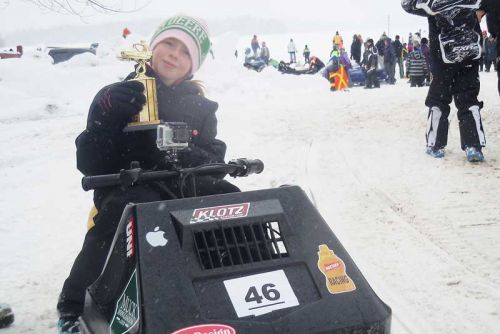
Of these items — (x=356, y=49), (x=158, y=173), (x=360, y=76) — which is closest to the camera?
(x=158, y=173)

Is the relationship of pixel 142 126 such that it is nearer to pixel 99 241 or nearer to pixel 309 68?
pixel 99 241

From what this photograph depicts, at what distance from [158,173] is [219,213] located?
16.8 inches

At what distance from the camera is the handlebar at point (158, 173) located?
2.20 metres

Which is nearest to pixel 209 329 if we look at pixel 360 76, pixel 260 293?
pixel 260 293

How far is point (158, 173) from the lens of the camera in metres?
2.33

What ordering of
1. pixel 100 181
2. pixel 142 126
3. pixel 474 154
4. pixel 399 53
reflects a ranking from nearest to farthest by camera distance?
pixel 100 181 → pixel 142 126 → pixel 474 154 → pixel 399 53

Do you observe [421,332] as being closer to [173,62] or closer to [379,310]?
[379,310]

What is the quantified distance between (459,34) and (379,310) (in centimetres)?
464

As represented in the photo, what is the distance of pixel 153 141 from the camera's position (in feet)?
9.47

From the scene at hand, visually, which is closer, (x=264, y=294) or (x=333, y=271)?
(x=264, y=294)

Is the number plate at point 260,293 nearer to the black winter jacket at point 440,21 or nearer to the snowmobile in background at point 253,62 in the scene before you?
the black winter jacket at point 440,21

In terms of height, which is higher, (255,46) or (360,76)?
(255,46)

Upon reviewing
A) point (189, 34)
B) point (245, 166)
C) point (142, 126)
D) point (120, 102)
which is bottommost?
point (245, 166)

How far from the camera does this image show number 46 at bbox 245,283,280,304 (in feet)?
5.90
